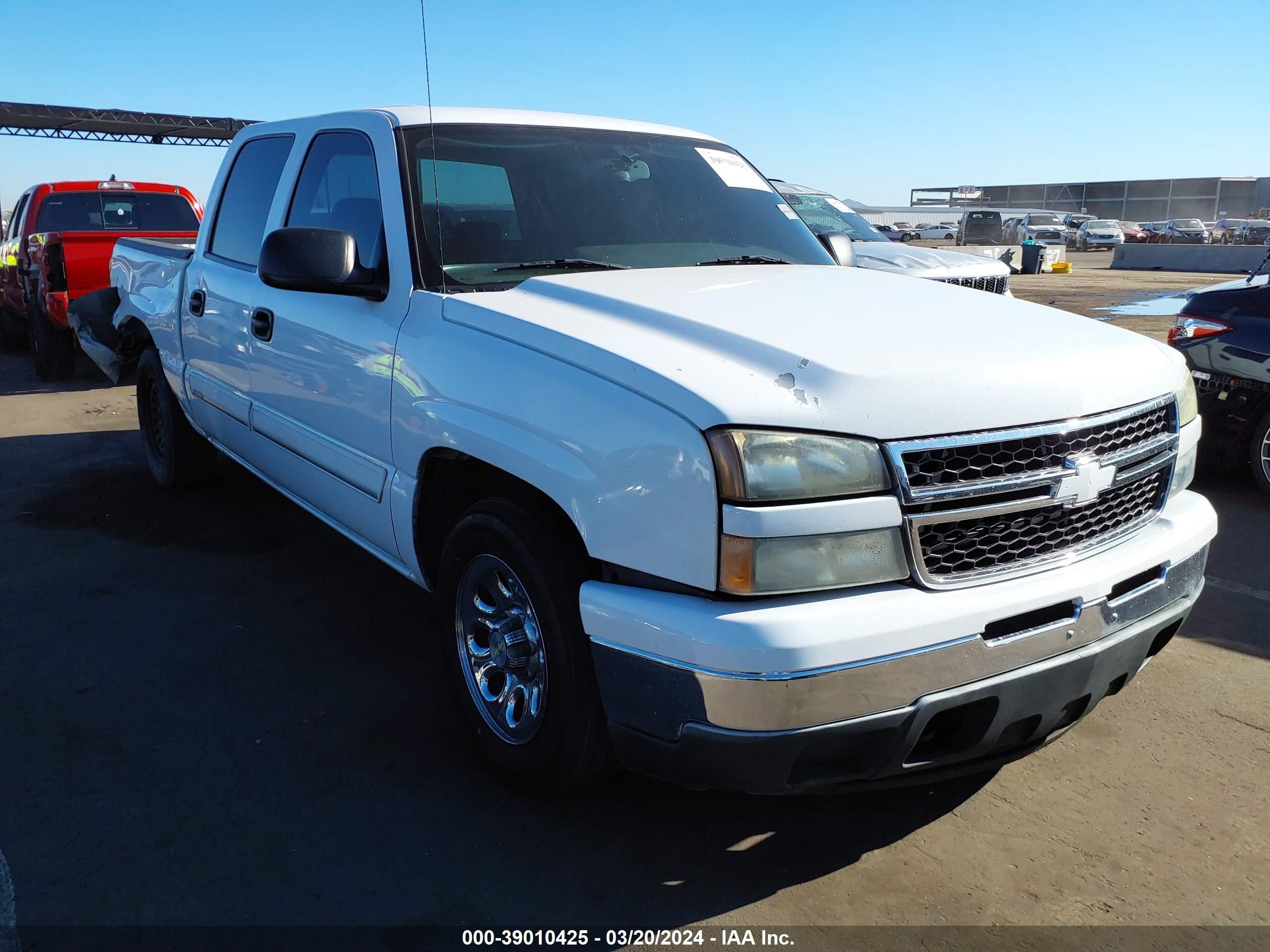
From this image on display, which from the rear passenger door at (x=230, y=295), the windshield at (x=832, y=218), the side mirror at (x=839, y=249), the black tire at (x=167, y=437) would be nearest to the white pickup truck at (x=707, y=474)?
the side mirror at (x=839, y=249)

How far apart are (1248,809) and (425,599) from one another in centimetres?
311

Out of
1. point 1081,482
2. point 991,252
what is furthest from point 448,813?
point 991,252

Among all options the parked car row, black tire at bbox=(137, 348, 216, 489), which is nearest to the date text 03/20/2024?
black tire at bbox=(137, 348, 216, 489)

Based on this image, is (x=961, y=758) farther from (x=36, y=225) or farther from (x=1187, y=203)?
(x=1187, y=203)

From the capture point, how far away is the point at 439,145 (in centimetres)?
344

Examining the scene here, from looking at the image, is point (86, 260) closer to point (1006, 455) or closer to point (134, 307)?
point (134, 307)

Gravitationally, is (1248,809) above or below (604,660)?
below

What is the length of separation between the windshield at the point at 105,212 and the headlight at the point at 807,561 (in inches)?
431

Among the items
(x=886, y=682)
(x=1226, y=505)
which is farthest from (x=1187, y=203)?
(x=886, y=682)

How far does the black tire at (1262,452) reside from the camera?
19.2 ft

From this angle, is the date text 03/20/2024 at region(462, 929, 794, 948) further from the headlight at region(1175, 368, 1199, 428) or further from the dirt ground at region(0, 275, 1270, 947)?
the headlight at region(1175, 368, 1199, 428)

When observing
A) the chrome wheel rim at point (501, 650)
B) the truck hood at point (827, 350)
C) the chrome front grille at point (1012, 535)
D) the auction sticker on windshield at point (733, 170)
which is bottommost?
the chrome wheel rim at point (501, 650)

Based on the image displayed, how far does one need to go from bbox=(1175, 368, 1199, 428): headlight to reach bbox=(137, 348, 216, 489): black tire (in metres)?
4.76

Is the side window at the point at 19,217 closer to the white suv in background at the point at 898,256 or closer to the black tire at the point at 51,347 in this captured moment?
the black tire at the point at 51,347
